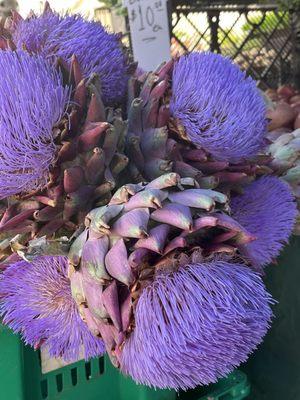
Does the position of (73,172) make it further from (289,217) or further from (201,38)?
(201,38)

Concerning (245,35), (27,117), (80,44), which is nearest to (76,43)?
(80,44)

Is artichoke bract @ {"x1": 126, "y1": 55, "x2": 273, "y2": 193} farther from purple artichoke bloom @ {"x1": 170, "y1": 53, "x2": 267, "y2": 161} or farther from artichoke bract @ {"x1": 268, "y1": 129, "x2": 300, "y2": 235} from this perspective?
artichoke bract @ {"x1": 268, "y1": 129, "x2": 300, "y2": 235}

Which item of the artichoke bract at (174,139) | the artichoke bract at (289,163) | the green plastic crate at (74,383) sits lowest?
the green plastic crate at (74,383)

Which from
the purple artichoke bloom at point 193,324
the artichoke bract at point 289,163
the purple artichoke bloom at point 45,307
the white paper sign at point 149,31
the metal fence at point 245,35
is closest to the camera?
the purple artichoke bloom at point 193,324

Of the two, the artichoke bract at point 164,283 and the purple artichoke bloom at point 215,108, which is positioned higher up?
the purple artichoke bloom at point 215,108

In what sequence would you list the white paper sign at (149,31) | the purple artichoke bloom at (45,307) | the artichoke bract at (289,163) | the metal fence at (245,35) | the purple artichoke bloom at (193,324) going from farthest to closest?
the metal fence at (245,35) → the white paper sign at (149,31) → the artichoke bract at (289,163) → the purple artichoke bloom at (45,307) → the purple artichoke bloom at (193,324)

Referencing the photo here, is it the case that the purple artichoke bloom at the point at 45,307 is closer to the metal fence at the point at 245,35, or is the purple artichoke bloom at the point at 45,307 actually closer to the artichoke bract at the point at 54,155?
the artichoke bract at the point at 54,155

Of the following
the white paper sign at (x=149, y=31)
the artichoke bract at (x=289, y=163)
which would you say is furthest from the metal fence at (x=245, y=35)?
the artichoke bract at (x=289, y=163)

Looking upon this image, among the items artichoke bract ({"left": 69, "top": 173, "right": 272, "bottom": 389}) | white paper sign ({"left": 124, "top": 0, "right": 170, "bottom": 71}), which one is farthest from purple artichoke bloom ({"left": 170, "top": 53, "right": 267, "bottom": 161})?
white paper sign ({"left": 124, "top": 0, "right": 170, "bottom": 71})
